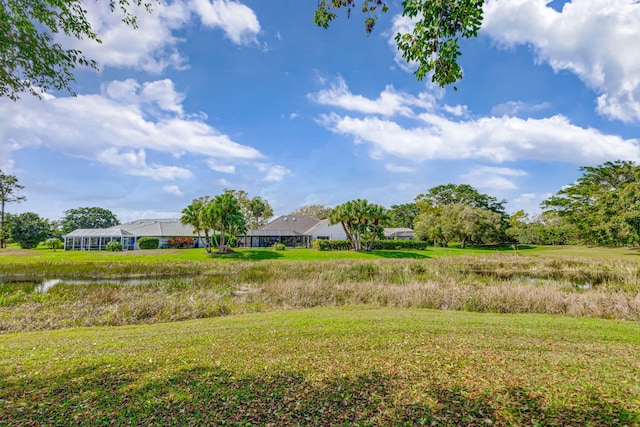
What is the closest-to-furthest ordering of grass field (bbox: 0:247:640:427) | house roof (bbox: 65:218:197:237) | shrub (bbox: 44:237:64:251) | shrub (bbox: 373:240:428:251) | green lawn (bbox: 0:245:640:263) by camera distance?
grass field (bbox: 0:247:640:427) → green lawn (bbox: 0:245:640:263) → shrub (bbox: 373:240:428:251) → house roof (bbox: 65:218:197:237) → shrub (bbox: 44:237:64:251)

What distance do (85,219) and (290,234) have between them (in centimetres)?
5333

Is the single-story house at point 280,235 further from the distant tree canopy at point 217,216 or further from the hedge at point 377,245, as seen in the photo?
the distant tree canopy at point 217,216

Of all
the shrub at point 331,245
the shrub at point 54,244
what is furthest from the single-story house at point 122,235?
the shrub at point 331,245

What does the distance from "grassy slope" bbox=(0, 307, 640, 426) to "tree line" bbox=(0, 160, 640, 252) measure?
35.1 m

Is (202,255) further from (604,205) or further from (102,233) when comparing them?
(604,205)

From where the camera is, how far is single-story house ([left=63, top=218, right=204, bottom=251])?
160ft

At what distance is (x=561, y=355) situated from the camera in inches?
199

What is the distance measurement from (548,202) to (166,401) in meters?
70.7

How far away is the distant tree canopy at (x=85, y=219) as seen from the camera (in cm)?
7375

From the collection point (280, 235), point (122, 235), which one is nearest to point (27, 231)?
point (122, 235)

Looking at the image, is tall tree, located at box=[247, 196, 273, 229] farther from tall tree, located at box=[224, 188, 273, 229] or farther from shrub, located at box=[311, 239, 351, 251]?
shrub, located at box=[311, 239, 351, 251]

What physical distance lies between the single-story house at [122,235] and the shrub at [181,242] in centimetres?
71

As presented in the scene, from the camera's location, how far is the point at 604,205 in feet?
144

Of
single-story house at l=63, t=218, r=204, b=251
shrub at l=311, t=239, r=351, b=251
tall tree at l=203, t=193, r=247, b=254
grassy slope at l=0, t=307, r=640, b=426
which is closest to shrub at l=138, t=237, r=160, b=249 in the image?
Result: single-story house at l=63, t=218, r=204, b=251
